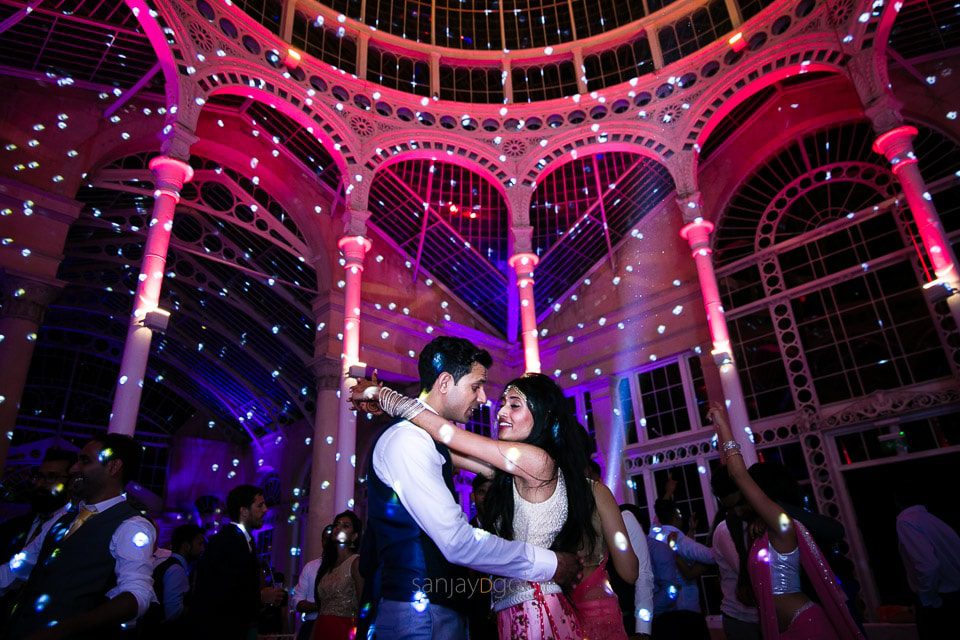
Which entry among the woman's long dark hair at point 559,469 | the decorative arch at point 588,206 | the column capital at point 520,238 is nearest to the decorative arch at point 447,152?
the column capital at point 520,238

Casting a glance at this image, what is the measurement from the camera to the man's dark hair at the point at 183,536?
15.1 feet

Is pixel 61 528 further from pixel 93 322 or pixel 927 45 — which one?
pixel 93 322

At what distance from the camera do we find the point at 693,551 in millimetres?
4039

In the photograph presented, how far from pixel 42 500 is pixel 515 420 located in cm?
305

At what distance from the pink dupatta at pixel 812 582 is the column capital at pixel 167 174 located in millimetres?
7903

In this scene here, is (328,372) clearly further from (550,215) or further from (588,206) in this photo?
Result: (588,206)

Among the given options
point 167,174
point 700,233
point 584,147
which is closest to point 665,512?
point 700,233

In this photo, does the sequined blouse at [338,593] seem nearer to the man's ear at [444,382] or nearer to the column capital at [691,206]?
the man's ear at [444,382]

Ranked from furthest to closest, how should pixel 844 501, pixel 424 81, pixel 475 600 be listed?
pixel 424 81
pixel 844 501
pixel 475 600

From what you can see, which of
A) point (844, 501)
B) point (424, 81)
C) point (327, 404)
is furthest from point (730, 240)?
point (327, 404)

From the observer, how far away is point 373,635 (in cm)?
181

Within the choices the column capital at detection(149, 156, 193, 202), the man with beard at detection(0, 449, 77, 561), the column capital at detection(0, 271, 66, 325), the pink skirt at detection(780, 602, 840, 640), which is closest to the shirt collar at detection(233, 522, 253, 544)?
the man with beard at detection(0, 449, 77, 561)

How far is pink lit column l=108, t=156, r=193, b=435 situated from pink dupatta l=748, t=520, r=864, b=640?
6192 millimetres

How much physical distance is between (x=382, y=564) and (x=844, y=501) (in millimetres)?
9703
